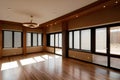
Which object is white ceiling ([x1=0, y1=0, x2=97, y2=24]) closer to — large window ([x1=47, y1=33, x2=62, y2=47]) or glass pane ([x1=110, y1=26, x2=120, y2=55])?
glass pane ([x1=110, y1=26, x2=120, y2=55])

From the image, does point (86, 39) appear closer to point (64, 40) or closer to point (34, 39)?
point (64, 40)

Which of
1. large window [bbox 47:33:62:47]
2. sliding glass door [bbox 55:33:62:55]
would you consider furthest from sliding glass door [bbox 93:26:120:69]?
large window [bbox 47:33:62:47]

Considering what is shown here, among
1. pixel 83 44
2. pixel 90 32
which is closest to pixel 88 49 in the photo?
pixel 83 44

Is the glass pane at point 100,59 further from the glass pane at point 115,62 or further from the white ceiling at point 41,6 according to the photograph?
the white ceiling at point 41,6

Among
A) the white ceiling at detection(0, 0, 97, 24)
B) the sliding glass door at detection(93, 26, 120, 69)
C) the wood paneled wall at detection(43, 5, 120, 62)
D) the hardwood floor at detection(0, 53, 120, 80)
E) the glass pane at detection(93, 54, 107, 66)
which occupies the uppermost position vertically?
the white ceiling at detection(0, 0, 97, 24)

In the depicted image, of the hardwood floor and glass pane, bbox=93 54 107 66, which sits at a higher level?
glass pane, bbox=93 54 107 66

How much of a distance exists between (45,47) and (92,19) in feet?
21.8

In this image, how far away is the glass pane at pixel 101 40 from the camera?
4754 mm

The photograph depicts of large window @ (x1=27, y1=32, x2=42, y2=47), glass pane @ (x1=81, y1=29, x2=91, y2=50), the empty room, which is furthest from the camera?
large window @ (x1=27, y1=32, x2=42, y2=47)

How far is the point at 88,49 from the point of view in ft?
18.4

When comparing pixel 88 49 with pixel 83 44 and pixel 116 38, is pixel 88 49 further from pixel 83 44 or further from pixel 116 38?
pixel 116 38

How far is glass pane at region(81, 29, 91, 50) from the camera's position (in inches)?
219

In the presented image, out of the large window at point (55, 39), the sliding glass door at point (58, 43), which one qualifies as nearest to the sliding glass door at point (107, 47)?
the sliding glass door at point (58, 43)

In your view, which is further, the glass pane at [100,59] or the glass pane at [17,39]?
the glass pane at [17,39]
